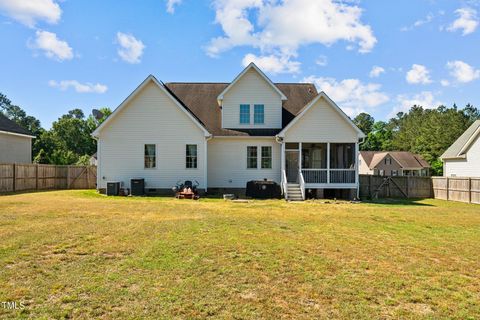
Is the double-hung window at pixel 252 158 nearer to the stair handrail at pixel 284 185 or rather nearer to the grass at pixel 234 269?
the stair handrail at pixel 284 185

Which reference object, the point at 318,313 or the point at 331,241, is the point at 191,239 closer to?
the point at 331,241

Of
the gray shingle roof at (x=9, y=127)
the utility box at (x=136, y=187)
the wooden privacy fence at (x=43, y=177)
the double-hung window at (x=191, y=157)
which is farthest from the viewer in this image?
the gray shingle roof at (x=9, y=127)

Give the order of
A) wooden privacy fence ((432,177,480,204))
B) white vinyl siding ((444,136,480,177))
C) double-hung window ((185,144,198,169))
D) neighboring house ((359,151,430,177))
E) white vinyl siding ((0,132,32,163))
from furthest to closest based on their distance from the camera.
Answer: neighboring house ((359,151,430,177))
white vinyl siding ((444,136,480,177))
white vinyl siding ((0,132,32,163))
double-hung window ((185,144,198,169))
wooden privacy fence ((432,177,480,204))

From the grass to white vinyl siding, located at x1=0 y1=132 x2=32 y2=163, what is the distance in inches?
719

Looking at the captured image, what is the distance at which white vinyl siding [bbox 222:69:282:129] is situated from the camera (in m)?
20.6

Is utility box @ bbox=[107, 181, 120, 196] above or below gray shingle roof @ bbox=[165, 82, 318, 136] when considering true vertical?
below

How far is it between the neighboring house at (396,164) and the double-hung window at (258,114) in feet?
133

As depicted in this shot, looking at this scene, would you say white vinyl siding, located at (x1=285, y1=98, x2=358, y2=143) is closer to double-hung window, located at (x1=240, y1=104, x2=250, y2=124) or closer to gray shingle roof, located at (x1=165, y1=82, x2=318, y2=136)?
gray shingle roof, located at (x1=165, y1=82, x2=318, y2=136)

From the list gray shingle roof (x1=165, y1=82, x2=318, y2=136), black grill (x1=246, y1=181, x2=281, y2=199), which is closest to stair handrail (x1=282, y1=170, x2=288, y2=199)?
black grill (x1=246, y1=181, x2=281, y2=199)

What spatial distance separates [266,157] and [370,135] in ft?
239

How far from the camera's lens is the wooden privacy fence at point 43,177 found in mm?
21000

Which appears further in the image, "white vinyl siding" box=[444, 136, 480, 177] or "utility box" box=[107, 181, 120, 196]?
"white vinyl siding" box=[444, 136, 480, 177]

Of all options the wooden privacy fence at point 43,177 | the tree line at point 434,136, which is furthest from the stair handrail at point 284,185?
the tree line at point 434,136

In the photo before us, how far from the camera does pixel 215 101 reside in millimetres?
23078
